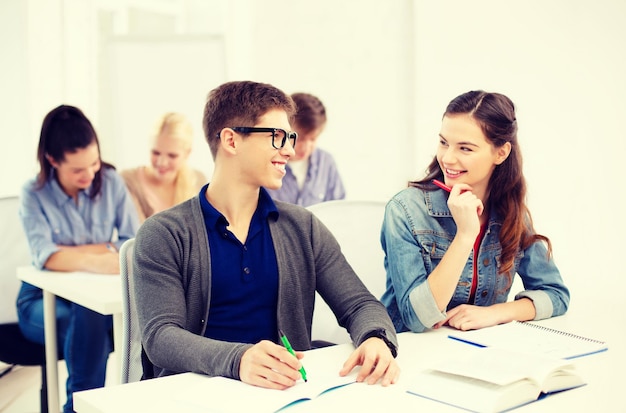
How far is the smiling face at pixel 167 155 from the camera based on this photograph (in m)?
3.28

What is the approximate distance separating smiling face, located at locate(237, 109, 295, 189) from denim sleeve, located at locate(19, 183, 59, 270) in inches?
47.4

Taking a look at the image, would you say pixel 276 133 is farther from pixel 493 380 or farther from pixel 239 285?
pixel 493 380

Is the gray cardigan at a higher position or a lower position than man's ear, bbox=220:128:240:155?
lower

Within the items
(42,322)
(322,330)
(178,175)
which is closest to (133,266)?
(322,330)

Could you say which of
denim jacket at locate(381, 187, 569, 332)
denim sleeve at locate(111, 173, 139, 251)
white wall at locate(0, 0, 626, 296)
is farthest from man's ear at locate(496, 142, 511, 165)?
denim sleeve at locate(111, 173, 139, 251)

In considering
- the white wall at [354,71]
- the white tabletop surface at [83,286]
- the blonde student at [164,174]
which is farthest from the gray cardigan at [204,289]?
the white wall at [354,71]

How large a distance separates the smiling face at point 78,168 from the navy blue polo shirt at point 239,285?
1.25m

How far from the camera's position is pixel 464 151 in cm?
170

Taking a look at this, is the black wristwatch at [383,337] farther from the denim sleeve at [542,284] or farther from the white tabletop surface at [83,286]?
the white tabletop surface at [83,286]

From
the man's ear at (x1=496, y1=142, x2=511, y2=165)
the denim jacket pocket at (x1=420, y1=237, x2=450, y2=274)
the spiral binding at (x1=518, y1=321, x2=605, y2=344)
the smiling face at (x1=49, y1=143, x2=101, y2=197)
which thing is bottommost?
the spiral binding at (x1=518, y1=321, x2=605, y2=344)

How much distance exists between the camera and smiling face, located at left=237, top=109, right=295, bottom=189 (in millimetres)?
1521

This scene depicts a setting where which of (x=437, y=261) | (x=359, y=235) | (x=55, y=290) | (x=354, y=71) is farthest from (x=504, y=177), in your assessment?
(x=354, y=71)

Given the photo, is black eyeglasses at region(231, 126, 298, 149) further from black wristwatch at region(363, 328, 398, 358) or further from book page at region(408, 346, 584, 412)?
book page at region(408, 346, 584, 412)

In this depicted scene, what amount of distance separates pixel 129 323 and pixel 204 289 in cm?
21
